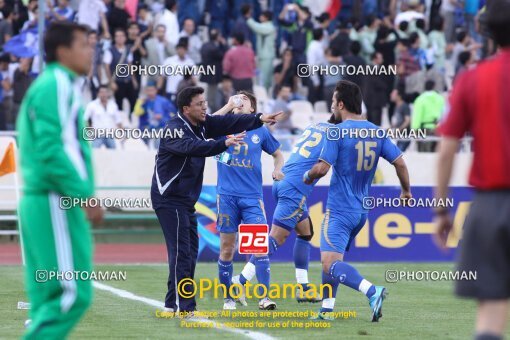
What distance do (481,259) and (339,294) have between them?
8.18 meters

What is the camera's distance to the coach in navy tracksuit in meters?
11.3

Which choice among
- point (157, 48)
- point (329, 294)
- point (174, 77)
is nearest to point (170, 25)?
point (157, 48)

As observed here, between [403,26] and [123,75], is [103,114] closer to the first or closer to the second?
[123,75]

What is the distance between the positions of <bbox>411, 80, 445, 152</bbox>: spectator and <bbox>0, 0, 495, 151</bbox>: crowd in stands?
0.02 metres

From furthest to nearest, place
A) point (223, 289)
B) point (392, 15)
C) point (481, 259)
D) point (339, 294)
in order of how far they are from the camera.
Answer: point (392, 15), point (339, 294), point (223, 289), point (481, 259)

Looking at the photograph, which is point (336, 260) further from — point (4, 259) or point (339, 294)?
point (4, 259)

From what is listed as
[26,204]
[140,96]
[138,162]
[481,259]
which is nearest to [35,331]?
[26,204]

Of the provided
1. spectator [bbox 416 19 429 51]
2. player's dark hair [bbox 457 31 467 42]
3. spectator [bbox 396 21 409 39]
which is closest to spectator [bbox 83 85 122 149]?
spectator [bbox 396 21 409 39]

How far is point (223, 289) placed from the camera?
13195 mm

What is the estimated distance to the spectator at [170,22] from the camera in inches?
938

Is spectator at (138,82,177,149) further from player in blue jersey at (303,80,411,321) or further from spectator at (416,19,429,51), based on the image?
player in blue jersey at (303,80,411,321)

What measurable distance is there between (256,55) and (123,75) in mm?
4152

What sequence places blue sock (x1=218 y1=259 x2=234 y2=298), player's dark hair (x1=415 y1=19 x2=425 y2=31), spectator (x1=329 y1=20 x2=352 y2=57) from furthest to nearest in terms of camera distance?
1. player's dark hair (x1=415 y1=19 x2=425 y2=31)
2. spectator (x1=329 y1=20 x2=352 y2=57)
3. blue sock (x1=218 y1=259 x2=234 y2=298)

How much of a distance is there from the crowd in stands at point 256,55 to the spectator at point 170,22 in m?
0.02
